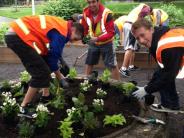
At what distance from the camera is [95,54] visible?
24.9ft

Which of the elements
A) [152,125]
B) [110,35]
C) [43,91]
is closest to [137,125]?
[152,125]

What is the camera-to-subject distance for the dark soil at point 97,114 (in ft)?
16.4

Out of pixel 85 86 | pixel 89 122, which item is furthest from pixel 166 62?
pixel 85 86

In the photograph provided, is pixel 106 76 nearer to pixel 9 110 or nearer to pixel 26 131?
pixel 9 110

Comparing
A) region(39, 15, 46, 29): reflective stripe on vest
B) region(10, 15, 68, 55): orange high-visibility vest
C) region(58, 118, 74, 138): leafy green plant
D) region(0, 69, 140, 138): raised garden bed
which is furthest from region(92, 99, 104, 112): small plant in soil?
region(39, 15, 46, 29): reflective stripe on vest

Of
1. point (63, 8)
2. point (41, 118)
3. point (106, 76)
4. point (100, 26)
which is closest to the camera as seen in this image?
point (41, 118)

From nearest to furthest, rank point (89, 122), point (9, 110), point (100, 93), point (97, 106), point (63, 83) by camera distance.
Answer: point (89, 122)
point (9, 110)
point (97, 106)
point (100, 93)
point (63, 83)

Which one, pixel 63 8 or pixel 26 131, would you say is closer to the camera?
pixel 26 131

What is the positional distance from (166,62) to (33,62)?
1.63 metres

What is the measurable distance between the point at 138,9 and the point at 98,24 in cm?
161

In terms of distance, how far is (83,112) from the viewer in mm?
5262

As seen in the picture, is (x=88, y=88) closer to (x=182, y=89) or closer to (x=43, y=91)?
(x=43, y=91)

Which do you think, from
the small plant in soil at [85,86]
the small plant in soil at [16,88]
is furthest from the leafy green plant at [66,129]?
the small plant in soil at [16,88]

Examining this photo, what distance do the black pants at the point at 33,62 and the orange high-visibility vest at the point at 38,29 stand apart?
0.07 metres
